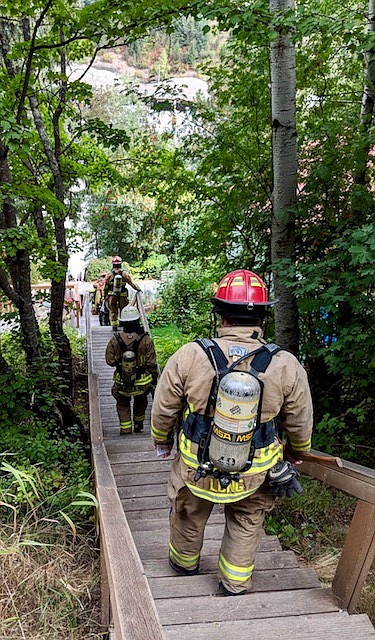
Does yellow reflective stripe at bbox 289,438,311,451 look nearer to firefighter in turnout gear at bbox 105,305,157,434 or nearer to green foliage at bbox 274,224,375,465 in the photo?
green foliage at bbox 274,224,375,465

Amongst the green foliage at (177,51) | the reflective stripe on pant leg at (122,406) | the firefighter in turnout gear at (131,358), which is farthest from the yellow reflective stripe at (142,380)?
the green foliage at (177,51)

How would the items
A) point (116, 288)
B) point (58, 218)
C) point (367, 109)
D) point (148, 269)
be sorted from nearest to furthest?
1. point (367, 109)
2. point (58, 218)
3. point (116, 288)
4. point (148, 269)

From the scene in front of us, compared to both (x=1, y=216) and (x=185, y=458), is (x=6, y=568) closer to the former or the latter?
(x=185, y=458)

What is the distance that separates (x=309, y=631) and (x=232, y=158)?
17.1 feet

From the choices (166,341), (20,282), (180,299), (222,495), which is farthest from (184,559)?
(180,299)

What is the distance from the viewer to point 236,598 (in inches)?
102

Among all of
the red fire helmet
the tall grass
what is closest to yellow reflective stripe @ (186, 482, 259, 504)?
the tall grass

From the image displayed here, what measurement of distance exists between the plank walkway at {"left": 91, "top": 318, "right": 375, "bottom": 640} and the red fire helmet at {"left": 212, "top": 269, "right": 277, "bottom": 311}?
153 centimetres

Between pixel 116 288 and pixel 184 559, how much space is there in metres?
7.92

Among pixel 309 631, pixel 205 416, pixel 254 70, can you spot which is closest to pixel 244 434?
pixel 205 416

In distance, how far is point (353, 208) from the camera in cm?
467

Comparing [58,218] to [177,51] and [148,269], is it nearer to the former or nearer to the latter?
[148,269]

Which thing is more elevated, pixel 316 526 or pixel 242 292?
pixel 242 292

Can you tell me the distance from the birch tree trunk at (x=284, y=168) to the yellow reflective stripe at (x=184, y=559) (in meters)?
2.70
